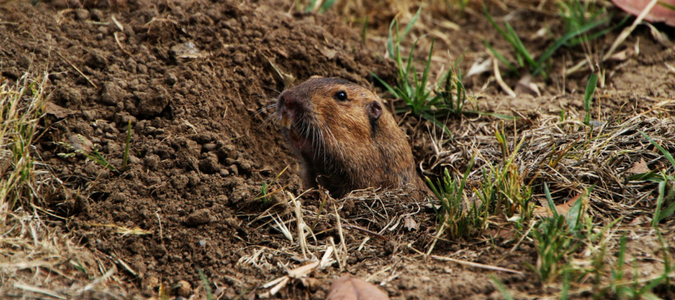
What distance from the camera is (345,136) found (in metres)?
4.09

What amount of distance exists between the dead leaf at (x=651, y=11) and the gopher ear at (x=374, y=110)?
2.63 metres

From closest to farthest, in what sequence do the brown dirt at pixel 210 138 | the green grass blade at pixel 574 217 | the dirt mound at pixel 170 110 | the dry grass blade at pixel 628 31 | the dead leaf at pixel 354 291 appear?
the dead leaf at pixel 354 291 → the green grass blade at pixel 574 217 → the brown dirt at pixel 210 138 → the dirt mound at pixel 170 110 → the dry grass blade at pixel 628 31

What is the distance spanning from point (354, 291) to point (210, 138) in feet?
5.36

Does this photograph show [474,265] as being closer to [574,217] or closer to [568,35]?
[574,217]

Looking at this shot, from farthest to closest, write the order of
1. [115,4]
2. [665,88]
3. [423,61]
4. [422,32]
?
[422,32]
[423,61]
[665,88]
[115,4]

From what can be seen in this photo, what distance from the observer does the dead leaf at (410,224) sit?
130 inches

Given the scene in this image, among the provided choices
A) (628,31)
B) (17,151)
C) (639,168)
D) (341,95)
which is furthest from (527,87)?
(17,151)

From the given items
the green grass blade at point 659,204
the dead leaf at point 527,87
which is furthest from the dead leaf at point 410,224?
the dead leaf at point 527,87

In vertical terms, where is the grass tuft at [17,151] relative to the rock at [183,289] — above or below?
above

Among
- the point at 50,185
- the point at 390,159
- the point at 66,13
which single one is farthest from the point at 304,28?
the point at 50,185

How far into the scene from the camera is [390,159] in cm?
413

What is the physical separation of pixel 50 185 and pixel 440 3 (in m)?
4.52

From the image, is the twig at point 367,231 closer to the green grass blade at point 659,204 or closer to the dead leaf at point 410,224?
the dead leaf at point 410,224

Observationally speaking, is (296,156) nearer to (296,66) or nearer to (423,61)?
(296,66)
